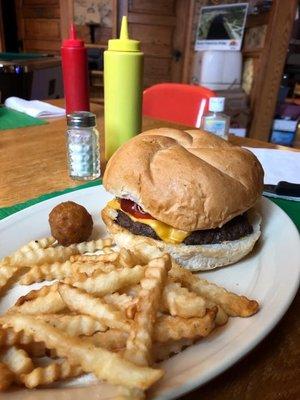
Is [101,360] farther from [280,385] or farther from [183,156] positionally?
[183,156]

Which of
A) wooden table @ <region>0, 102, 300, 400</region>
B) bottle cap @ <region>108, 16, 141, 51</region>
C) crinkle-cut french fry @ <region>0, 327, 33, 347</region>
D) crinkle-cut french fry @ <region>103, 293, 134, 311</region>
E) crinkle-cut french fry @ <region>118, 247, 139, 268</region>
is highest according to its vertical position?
bottle cap @ <region>108, 16, 141, 51</region>

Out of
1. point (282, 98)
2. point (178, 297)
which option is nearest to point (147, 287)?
point (178, 297)

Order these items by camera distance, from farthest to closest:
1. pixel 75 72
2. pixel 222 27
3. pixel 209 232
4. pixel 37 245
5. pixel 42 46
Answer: pixel 42 46, pixel 222 27, pixel 75 72, pixel 209 232, pixel 37 245

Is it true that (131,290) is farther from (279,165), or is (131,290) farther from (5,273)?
(279,165)

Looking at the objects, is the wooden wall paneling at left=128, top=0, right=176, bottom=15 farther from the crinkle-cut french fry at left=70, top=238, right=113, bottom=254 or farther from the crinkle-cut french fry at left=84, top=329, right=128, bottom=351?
the crinkle-cut french fry at left=84, top=329, right=128, bottom=351

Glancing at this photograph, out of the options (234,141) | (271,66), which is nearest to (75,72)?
(234,141)

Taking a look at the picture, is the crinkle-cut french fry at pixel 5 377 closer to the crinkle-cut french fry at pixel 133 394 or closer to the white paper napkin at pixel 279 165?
the crinkle-cut french fry at pixel 133 394

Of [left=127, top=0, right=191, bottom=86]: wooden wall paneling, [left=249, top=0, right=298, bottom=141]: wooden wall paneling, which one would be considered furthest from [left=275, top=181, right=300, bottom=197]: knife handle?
[left=127, top=0, right=191, bottom=86]: wooden wall paneling
